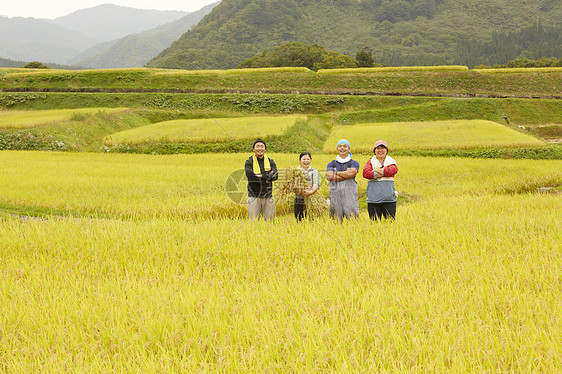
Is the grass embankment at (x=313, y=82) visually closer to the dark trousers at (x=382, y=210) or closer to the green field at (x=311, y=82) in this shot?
the green field at (x=311, y=82)

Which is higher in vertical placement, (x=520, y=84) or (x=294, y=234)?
(x=520, y=84)

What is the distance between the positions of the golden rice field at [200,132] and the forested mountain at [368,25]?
91.8m

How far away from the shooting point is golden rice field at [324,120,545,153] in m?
19.7

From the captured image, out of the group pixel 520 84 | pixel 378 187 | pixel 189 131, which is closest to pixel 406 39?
pixel 520 84

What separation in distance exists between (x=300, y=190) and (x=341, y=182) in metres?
0.75

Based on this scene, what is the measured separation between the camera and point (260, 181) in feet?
20.1

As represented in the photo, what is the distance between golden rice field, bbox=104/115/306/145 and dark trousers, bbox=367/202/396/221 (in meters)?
15.2

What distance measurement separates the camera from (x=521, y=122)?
31.6 meters

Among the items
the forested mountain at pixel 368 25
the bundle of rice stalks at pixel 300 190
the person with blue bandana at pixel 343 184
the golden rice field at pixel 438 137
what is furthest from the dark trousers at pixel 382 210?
the forested mountain at pixel 368 25

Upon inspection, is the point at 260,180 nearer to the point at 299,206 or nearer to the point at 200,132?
the point at 299,206

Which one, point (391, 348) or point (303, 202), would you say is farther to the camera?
point (303, 202)

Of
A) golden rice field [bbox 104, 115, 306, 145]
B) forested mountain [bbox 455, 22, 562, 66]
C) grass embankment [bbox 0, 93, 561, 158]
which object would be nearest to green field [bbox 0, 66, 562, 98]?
grass embankment [bbox 0, 93, 561, 158]

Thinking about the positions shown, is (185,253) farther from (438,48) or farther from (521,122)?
(438,48)

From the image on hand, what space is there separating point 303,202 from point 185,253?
2.76m
